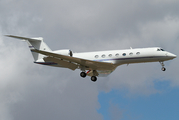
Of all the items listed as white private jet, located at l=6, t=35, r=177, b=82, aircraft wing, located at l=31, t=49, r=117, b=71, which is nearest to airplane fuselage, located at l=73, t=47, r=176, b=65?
white private jet, located at l=6, t=35, r=177, b=82

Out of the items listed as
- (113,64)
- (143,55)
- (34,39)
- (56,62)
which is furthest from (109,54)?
(34,39)

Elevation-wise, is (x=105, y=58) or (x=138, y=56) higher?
(x=138, y=56)

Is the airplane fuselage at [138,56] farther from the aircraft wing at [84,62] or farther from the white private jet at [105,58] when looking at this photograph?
the aircraft wing at [84,62]

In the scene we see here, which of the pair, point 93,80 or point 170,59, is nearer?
point 170,59

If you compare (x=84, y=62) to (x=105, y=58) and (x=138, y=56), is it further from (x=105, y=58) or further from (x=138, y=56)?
(x=138, y=56)

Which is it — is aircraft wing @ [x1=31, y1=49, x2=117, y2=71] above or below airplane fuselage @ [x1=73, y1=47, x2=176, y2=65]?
below

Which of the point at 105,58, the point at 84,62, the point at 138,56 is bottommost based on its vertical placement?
the point at 84,62

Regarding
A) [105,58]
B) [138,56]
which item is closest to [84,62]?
[105,58]

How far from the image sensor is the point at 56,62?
25703 mm

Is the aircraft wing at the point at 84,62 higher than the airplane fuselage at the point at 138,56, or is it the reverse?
the airplane fuselage at the point at 138,56

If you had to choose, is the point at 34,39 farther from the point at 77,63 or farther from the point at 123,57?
the point at 123,57

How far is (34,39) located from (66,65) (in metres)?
4.53

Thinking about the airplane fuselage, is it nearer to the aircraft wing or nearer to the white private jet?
the white private jet

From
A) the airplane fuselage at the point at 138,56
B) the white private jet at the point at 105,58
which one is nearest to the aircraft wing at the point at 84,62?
the white private jet at the point at 105,58
